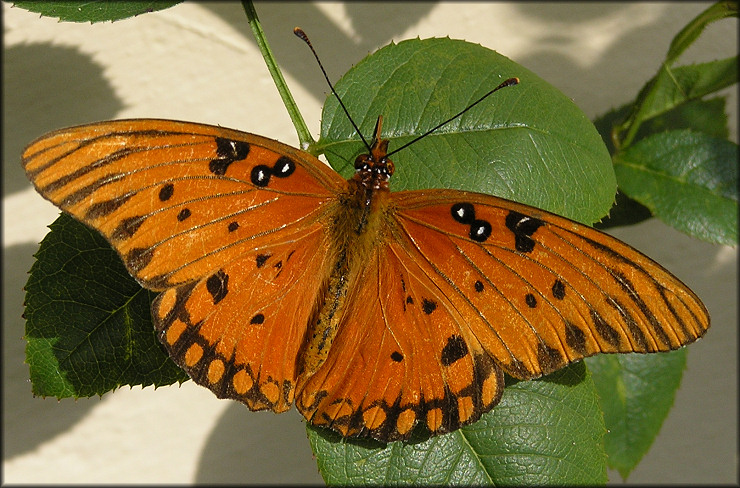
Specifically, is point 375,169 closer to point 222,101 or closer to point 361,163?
point 361,163

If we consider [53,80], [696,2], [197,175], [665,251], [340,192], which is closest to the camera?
[197,175]

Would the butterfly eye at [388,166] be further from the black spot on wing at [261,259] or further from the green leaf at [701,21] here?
the green leaf at [701,21]

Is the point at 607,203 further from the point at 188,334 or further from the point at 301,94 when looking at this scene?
the point at 301,94

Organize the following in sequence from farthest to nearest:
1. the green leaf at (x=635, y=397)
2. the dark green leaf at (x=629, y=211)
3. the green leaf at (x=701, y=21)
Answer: the green leaf at (x=635, y=397) → the dark green leaf at (x=629, y=211) → the green leaf at (x=701, y=21)

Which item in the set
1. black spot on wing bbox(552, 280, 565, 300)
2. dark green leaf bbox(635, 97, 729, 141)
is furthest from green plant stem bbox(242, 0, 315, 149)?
dark green leaf bbox(635, 97, 729, 141)

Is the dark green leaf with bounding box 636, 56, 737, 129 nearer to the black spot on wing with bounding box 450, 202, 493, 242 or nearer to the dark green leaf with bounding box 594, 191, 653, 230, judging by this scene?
the dark green leaf with bounding box 594, 191, 653, 230

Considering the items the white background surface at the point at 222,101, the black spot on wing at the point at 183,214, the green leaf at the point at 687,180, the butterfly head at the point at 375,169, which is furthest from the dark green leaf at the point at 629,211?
the black spot on wing at the point at 183,214

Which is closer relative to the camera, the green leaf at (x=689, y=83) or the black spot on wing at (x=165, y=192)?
the black spot on wing at (x=165, y=192)

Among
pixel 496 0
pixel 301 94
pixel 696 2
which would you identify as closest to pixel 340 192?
pixel 301 94
